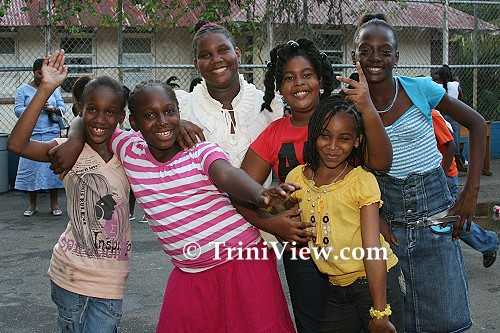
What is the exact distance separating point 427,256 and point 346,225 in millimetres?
561

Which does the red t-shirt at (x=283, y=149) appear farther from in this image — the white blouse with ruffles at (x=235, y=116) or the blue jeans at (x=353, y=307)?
the blue jeans at (x=353, y=307)

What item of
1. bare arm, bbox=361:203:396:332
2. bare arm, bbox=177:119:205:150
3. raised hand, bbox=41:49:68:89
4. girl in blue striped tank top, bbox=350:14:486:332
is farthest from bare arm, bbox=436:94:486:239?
raised hand, bbox=41:49:68:89

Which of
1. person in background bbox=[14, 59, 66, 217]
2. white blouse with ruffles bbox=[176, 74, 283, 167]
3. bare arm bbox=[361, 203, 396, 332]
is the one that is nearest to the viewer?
bare arm bbox=[361, 203, 396, 332]

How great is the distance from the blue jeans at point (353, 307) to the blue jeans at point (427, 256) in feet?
0.74

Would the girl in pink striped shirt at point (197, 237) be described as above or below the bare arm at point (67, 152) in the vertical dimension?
below

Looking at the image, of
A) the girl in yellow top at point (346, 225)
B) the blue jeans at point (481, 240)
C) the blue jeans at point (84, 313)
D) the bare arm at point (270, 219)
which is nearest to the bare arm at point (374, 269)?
the girl in yellow top at point (346, 225)

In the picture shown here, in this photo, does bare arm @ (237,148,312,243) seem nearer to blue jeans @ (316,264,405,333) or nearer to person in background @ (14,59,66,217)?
blue jeans @ (316,264,405,333)

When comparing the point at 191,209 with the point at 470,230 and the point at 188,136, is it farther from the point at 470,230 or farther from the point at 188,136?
the point at 470,230

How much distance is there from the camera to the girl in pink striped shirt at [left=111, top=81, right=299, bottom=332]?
2.98 m

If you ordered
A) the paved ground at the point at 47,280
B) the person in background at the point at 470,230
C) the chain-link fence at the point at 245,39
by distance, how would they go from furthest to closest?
the chain-link fence at the point at 245,39 → the paved ground at the point at 47,280 → the person in background at the point at 470,230

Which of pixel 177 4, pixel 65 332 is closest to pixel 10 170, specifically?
pixel 177 4

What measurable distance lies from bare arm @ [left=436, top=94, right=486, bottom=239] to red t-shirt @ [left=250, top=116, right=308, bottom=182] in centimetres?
76

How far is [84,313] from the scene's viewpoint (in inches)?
125

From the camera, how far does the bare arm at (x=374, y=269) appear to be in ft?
9.35
